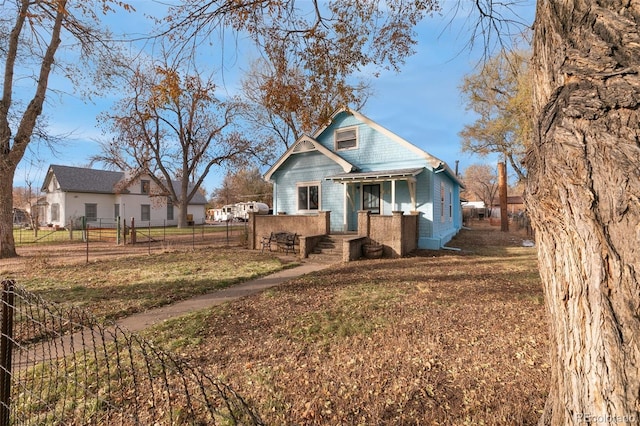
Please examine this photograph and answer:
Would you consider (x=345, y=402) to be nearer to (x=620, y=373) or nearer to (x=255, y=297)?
(x=620, y=373)

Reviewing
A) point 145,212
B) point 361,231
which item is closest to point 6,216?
point 361,231

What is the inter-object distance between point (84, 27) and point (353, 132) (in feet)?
33.8

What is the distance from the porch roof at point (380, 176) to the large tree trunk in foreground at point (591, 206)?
10.2 meters

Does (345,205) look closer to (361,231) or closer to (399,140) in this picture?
(361,231)

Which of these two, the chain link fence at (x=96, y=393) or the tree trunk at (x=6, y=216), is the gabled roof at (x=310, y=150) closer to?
the tree trunk at (x=6, y=216)

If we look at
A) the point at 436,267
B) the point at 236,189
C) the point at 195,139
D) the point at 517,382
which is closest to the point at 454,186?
the point at 436,267

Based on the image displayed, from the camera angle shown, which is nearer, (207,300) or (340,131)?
(207,300)

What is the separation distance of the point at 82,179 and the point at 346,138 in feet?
92.5

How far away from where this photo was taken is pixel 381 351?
149 inches

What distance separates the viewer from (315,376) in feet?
10.7

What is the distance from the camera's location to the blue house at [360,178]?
12.8m

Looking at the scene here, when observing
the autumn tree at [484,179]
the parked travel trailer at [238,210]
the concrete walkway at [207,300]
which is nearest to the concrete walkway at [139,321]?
the concrete walkway at [207,300]

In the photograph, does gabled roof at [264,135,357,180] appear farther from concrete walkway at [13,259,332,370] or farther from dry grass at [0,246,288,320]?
concrete walkway at [13,259,332,370]

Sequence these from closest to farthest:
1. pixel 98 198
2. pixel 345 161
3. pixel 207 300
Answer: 1. pixel 207 300
2. pixel 345 161
3. pixel 98 198
